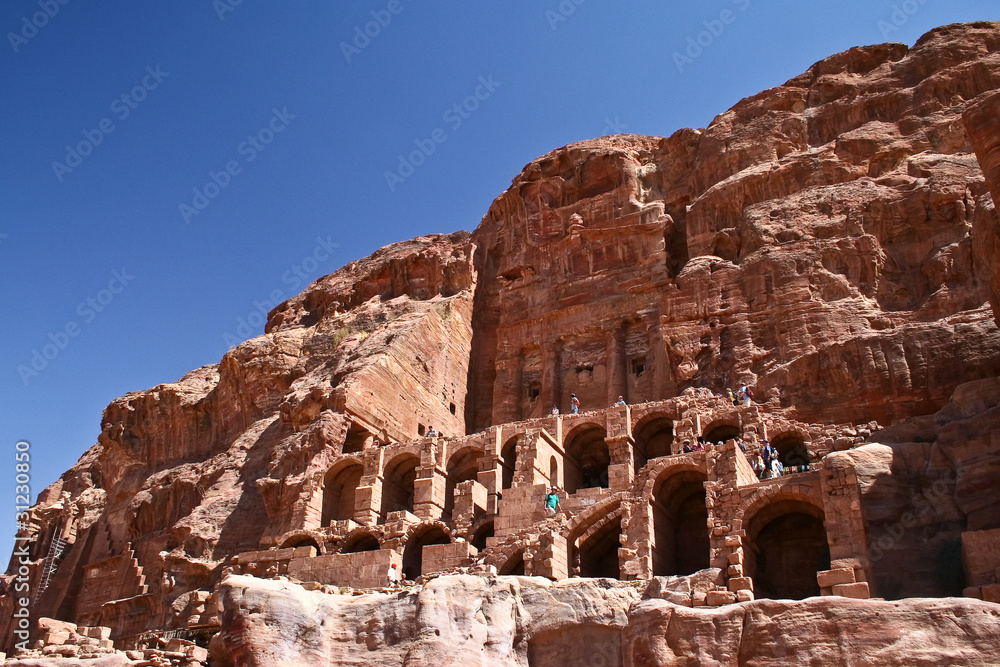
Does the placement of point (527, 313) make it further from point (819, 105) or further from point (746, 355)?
point (819, 105)

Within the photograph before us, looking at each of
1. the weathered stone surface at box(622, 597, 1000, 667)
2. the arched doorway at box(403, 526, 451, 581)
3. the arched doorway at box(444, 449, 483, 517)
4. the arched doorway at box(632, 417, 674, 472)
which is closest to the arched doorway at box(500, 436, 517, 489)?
the arched doorway at box(444, 449, 483, 517)

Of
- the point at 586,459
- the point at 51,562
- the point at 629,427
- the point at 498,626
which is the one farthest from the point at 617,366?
the point at 51,562

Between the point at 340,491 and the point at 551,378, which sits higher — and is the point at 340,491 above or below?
below

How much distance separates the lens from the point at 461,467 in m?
39.6

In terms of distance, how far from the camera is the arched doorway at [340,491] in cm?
4025

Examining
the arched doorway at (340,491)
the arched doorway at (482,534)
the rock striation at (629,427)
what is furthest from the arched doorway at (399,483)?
the arched doorway at (482,534)

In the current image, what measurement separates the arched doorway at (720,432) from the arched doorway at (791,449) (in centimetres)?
180

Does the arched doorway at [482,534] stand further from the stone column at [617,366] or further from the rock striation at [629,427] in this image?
the stone column at [617,366]

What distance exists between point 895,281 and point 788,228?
213 inches

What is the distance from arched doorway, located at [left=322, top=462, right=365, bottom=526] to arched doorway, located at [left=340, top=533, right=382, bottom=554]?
429cm

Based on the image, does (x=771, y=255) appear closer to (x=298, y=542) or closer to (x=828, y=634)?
(x=298, y=542)

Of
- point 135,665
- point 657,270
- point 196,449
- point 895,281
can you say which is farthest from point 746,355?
point 196,449

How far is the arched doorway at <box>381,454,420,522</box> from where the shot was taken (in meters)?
39.4

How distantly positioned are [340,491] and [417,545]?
8.14 m
